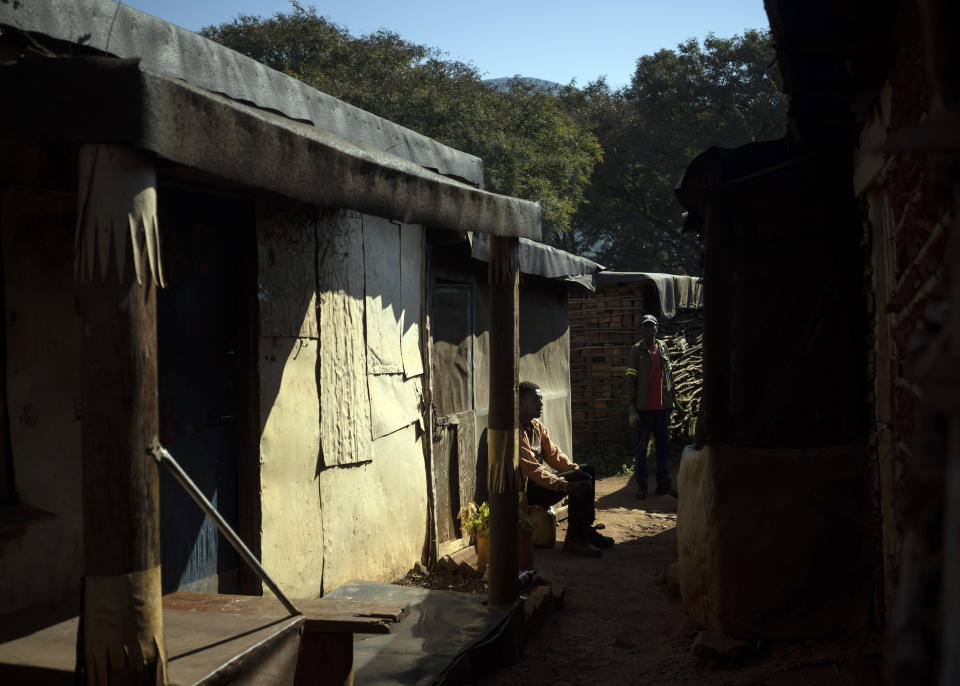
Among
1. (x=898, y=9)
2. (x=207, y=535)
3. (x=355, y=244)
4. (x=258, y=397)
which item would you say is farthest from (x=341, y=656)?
(x=898, y=9)

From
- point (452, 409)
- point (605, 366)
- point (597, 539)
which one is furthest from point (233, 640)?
Answer: point (605, 366)

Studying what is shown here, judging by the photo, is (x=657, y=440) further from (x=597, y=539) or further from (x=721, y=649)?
(x=721, y=649)

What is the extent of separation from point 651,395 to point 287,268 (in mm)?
5854

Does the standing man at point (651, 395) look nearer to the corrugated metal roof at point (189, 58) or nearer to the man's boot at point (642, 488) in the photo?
the man's boot at point (642, 488)

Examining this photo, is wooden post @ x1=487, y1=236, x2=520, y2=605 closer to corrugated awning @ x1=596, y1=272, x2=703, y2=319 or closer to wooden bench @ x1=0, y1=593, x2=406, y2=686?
wooden bench @ x1=0, y1=593, x2=406, y2=686

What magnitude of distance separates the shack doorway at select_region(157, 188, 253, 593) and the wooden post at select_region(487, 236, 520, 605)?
1.50m

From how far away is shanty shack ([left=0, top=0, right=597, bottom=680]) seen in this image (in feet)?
8.09

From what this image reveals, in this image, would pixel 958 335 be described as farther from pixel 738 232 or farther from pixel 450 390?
pixel 450 390

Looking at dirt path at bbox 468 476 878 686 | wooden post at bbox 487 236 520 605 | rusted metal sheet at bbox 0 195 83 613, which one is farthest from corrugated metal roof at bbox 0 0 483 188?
dirt path at bbox 468 476 878 686

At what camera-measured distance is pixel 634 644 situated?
17.4 feet

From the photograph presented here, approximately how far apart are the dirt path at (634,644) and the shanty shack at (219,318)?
687 millimetres

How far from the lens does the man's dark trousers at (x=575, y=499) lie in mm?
7262

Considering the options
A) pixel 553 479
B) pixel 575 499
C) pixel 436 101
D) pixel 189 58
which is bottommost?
pixel 575 499

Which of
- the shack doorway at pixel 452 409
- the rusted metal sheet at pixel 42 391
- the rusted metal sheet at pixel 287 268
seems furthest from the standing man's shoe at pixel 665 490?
the rusted metal sheet at pixel 42 391
